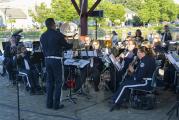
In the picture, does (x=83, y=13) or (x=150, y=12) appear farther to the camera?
(x=150, y=12)

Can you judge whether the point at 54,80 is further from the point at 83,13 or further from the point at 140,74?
the point at 83,13

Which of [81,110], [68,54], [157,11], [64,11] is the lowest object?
[81,110]

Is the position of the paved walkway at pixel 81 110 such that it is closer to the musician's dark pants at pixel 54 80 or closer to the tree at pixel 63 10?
the musician's dark pants at pixel 54 80

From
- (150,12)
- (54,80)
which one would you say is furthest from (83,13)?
(150,12)

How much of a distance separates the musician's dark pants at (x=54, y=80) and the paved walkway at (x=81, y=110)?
23cm

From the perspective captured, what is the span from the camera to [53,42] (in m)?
8.09

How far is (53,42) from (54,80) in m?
0.90

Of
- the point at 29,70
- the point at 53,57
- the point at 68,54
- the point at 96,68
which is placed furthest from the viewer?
the point at 96,68

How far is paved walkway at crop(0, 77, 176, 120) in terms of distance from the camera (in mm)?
7738

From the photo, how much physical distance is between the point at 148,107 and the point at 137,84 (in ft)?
2.02

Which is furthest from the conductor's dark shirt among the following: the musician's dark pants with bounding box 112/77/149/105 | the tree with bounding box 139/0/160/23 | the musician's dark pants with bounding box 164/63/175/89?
the tree with bounding box 139/0/160/23

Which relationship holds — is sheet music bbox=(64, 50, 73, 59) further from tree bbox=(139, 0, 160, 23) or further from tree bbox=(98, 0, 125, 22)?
tree bbox=(139, 0, 160, 23)

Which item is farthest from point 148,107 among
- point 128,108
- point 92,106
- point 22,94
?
point 22,94

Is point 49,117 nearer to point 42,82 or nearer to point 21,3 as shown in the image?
point 42,82
